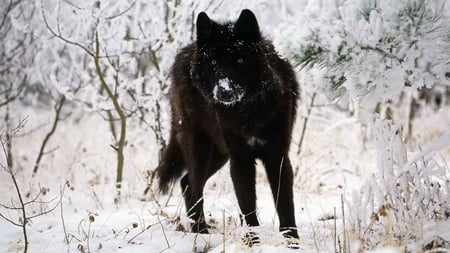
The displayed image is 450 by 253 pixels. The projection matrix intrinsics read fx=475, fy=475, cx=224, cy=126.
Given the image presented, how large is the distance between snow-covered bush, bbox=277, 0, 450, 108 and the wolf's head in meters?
0.92

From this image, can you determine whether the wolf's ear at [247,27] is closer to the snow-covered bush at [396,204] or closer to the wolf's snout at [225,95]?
the wolf's snout at [225,95]

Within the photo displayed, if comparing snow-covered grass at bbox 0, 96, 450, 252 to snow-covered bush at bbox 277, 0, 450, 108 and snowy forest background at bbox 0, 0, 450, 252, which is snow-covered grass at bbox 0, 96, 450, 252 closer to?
snowy forest background at bbox 0, 0, 450, 252

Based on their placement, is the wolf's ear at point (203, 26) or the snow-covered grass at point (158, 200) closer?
the snow-covered grass at point (158, 200)

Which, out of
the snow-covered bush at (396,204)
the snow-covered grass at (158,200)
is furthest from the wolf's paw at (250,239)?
the snow-covered bush at (396,204)

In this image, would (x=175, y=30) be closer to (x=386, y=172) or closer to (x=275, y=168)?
(x=275, y=168)

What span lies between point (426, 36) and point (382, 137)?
910mm

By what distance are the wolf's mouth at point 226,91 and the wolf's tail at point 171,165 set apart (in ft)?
4.12

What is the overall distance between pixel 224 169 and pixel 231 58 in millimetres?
2730

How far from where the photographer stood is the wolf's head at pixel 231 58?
3.45m

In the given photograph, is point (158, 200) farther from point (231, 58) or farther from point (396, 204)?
point (396, 204)

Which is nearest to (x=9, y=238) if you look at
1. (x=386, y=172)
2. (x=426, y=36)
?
(x=386, y=172)

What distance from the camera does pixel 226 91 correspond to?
11.0 ft

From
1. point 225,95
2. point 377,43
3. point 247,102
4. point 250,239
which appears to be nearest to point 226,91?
point 225,95

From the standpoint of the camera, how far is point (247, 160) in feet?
11.8
